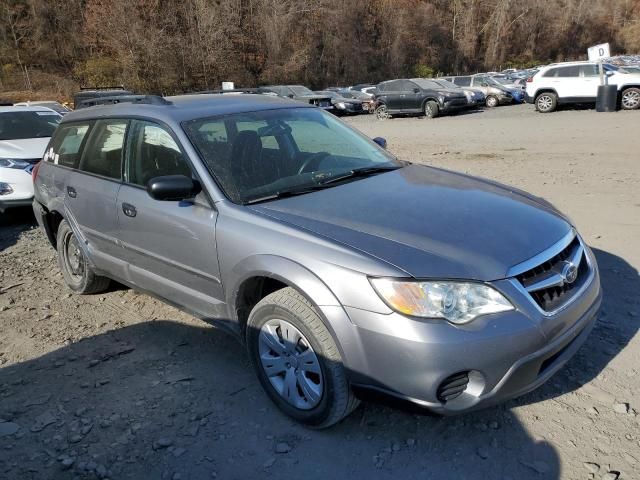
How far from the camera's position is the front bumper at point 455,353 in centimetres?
236

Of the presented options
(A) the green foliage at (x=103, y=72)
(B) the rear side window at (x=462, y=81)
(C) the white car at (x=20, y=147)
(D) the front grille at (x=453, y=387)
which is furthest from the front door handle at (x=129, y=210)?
(A) the green foliage at (x=103, y=72)

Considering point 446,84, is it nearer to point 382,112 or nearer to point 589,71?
point 382,112

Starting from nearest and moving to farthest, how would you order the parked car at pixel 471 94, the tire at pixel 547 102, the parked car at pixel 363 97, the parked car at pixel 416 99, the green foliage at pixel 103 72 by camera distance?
the tire at pixel 547 102 → the parked car at pixel 416 99 → the parked car at pixel 471 94 → the parked car at pixel 363 97 → the green foliage at pixel 103 72

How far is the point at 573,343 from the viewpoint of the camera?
278 centimetres

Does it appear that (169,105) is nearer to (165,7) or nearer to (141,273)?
(141,273)

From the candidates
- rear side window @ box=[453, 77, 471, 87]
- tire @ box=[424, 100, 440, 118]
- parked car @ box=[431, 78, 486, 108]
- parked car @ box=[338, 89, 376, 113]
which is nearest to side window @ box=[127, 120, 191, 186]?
tire @ box=[424, 100, 440, 118]

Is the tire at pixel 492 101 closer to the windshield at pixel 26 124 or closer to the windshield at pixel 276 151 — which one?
the windshield at pixel 26 124

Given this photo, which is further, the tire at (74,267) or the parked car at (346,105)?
the parked car at (346,105)

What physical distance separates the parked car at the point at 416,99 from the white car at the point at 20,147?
1628 centimetres

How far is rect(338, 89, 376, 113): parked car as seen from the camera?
87.9 feet

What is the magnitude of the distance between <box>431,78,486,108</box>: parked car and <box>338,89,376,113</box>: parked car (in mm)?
3419

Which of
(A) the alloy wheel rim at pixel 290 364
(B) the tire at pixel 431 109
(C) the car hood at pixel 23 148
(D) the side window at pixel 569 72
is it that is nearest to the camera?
(A) the alloy wheel rim at pixel 290 364

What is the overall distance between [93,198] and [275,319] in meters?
2.11

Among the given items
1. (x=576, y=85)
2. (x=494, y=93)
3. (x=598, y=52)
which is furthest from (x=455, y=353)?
(x=494, y=93)
